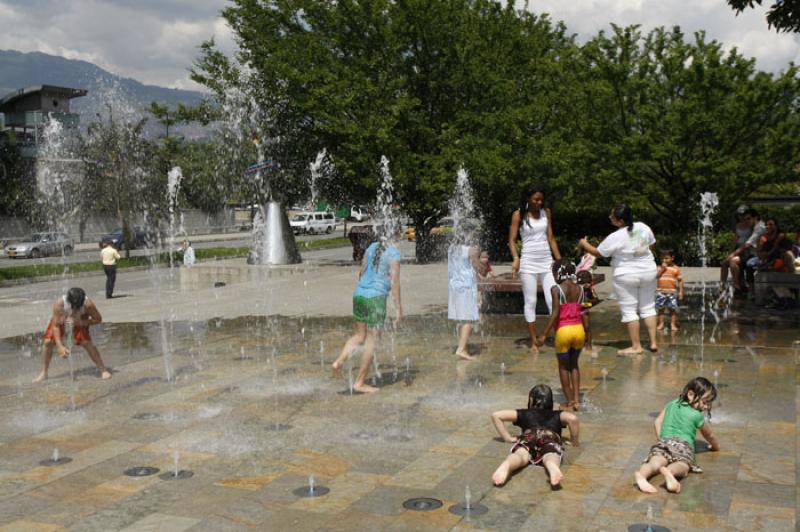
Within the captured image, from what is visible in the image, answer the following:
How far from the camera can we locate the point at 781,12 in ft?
39.6

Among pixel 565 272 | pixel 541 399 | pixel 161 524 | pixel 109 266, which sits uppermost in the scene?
pixel 565 272

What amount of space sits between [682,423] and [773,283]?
29.4 ft

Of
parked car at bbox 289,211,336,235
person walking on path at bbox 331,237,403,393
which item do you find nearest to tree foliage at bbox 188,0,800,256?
person walking on path at bbox 331,237,403,393

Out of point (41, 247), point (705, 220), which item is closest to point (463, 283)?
point (705, 220)

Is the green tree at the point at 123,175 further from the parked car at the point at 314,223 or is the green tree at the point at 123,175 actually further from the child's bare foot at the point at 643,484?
the child's bare foot at the point at 643,484

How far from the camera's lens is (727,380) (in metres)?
8.40

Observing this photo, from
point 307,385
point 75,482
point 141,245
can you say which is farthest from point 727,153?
point 141,245

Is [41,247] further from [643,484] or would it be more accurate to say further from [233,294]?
[643,484]

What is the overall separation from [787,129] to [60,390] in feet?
65.2

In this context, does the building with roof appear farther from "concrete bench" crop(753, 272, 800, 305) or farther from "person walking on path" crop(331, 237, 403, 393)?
"person walking on path" crop(331, 237, 403, 393)

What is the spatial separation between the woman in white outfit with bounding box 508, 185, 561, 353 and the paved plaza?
2.76 ft

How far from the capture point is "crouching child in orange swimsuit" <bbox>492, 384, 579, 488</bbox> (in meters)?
5.45

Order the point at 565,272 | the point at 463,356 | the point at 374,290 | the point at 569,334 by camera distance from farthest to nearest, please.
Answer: the point at 463,356 < the point at 374,290 < the point at 565,272 < the point at 569,334

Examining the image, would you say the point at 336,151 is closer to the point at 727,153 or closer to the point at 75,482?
the point at 727,153
